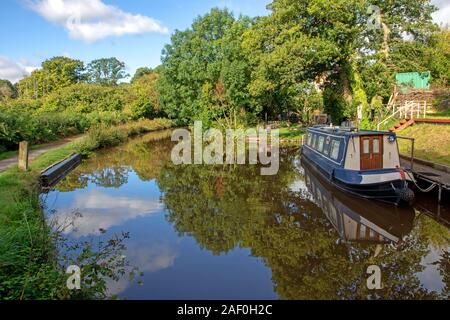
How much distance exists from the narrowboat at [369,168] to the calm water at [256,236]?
36 cm

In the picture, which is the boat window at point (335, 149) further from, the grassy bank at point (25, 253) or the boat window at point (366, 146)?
the grassy bank at point (25, 253)

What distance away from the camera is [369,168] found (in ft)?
36.8

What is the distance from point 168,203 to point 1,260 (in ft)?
21.3

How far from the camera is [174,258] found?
22.9ft

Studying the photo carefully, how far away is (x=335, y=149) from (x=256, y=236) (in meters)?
5.96

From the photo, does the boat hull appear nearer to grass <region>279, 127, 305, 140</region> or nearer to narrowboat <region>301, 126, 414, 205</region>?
narrowboat <region>301, 126, 414, 205</region>

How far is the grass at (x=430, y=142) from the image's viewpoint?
45.2ft

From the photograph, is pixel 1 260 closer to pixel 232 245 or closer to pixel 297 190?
pixel 232 245

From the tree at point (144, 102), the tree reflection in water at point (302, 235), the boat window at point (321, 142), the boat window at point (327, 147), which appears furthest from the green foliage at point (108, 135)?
the boat window at point (327, 147)

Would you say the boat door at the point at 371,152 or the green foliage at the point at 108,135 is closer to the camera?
the boat door at the point at 371,152

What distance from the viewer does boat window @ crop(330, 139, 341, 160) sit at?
12450 millimetres

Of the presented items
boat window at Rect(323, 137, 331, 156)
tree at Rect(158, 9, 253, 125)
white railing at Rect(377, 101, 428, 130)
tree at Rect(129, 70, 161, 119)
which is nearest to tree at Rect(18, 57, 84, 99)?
tree at Rect(129, 70, 161, 119)

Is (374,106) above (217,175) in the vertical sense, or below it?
above

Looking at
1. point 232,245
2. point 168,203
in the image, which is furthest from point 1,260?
point 168,203
